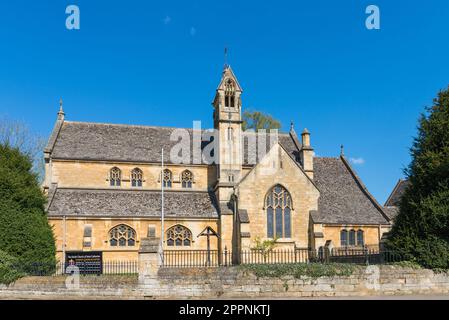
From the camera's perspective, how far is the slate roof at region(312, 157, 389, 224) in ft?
115

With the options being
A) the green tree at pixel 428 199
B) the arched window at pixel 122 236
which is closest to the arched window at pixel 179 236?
the arched window at pixel 122 236

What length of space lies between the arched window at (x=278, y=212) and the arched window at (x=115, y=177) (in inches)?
503

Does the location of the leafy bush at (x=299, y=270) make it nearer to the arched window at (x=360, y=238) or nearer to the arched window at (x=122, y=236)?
the arched window at (x=122, y=236)

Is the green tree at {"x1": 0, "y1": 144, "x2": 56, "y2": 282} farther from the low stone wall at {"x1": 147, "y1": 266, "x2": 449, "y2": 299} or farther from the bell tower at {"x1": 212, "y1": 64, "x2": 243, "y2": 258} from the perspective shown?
the bell tower at {"x1": 212, "y1": 64, "x2": 243, "y2": 258}

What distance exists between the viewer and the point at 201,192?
36.6 meters

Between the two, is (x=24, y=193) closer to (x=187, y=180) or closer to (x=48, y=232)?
(x=48, y=232)

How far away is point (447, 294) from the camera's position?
59.4 ft

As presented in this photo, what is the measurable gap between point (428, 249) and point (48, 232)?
2031 cm

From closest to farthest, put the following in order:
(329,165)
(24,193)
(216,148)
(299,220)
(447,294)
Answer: (447,294) < (24,193) < (299,220) < (216,148) < (329,165)

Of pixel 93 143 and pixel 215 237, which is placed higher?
pixel 93 143

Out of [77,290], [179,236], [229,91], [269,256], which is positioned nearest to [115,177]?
[179,236]

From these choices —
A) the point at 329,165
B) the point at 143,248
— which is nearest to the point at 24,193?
the point at 143,248

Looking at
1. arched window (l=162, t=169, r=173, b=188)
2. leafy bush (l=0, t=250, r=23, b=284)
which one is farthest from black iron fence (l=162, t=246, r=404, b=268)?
leafy bush (l=0, t=250, r=23, b=284)

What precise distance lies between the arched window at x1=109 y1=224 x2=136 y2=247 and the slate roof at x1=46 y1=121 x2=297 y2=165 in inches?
265
